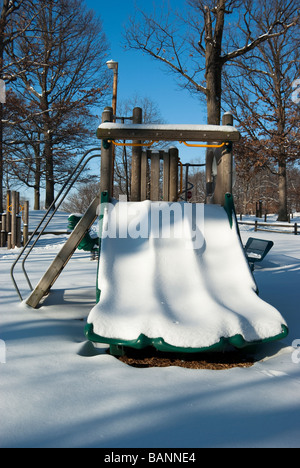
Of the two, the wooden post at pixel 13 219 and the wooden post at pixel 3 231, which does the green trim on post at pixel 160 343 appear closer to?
the wooden post at pixel 13 219

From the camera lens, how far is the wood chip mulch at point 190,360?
2893 mm

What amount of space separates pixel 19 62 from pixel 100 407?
1471 cm

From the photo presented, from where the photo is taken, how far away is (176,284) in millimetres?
3381

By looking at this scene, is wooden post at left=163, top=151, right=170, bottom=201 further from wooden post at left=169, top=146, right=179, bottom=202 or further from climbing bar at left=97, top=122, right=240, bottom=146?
climbing bar at left=97, top=122, right=240, bottom=146

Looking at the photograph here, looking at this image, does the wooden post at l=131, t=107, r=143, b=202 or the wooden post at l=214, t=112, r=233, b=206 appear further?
the wooden post at l=131, t=107, r=143, b=202

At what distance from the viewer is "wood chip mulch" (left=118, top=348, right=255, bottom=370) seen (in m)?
2.89

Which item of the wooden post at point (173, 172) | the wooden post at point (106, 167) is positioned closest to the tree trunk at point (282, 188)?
the wooden post at point (173, 172)

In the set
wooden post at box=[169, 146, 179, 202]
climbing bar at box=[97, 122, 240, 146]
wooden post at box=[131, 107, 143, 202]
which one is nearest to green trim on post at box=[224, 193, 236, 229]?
climbing bar at box=[97, 122, 240, 146]

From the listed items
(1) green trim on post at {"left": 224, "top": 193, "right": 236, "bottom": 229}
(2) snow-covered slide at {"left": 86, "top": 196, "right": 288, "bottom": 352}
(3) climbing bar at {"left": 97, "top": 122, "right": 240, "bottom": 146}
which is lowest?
(2) snow-covered slide at {"left": 86, "top": 196, "right": 288, "bottom": 352}

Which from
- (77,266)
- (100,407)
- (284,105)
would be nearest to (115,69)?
(77,266)

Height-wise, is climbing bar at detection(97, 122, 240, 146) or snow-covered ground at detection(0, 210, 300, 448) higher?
climbing bar at detection(97, 122, 240, 146)

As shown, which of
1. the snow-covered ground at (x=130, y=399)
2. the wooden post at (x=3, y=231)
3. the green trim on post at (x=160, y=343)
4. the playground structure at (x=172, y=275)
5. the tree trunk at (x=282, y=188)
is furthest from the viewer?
the tree trunk at (x=282, y=188)

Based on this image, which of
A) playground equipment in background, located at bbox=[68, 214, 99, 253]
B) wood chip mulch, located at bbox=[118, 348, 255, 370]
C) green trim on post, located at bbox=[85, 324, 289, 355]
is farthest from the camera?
playground equipment in background, located at bbox=[68, 214, 99, 253]
